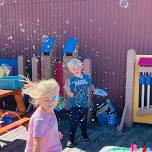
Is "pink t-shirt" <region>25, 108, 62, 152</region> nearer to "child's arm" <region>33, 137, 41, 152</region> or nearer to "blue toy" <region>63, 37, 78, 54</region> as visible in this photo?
"child's arm" <region>33, 137, 41, 152</region>

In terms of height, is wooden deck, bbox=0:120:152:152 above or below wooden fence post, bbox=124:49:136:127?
below

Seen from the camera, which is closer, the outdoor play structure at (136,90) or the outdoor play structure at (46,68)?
the outdoor play structure at (136,90)

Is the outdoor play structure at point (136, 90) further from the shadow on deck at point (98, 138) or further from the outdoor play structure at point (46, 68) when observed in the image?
the outdoor play structure at point (46, 68)

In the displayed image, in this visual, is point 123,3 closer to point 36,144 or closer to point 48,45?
point 48,45

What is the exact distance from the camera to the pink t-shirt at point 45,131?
2.98m

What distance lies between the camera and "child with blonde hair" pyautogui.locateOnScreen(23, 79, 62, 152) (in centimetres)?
297

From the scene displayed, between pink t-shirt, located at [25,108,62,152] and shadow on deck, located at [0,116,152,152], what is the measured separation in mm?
1960

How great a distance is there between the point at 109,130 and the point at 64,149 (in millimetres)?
1185

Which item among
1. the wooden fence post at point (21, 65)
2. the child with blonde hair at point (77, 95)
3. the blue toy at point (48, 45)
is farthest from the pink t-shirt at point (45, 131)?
the wooden fence post at point (21, 65)

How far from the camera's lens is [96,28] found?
267 inches

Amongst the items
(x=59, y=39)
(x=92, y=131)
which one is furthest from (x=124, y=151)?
(x=59, y=39)

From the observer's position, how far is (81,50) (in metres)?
6.94

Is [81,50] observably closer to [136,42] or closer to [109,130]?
[136,42]

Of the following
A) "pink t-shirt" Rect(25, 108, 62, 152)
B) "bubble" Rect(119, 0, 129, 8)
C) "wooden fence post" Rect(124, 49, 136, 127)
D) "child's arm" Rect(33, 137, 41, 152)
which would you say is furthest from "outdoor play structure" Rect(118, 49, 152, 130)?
"child's arm" Rect(33, 137, 41, 152)
